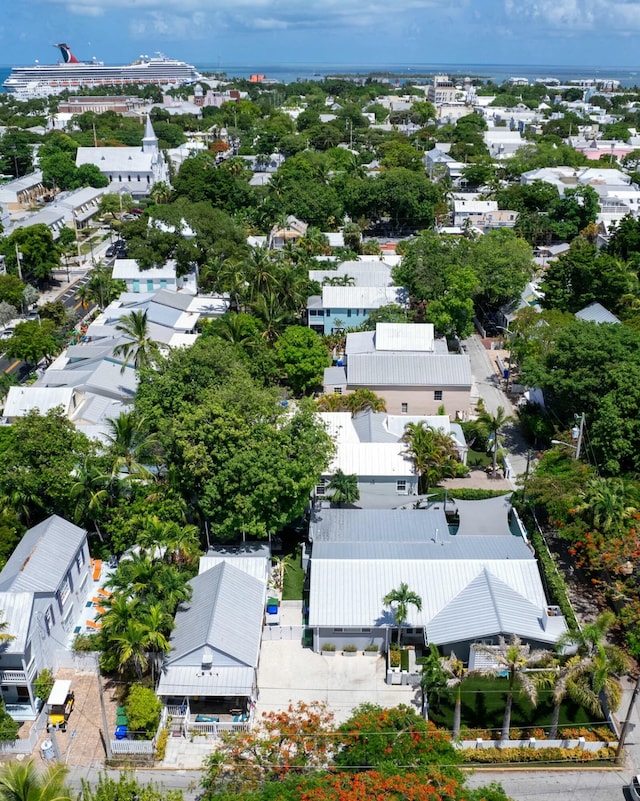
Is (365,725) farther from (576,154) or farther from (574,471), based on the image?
(576,154)

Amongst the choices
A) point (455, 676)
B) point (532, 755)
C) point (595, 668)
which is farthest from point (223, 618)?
point (595, 668)

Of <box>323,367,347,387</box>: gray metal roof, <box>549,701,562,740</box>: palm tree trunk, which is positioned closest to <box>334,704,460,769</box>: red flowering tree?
<box>549,701,562,740</box>: palm tree trunk

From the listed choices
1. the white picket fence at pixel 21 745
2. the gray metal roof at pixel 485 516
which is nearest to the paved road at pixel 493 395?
the gray metal roof at pixel 485 516

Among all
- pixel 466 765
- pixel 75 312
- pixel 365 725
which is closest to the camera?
pixel 365 725

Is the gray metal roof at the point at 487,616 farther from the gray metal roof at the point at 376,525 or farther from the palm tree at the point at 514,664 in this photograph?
the gray metal roof at the point at 376,525

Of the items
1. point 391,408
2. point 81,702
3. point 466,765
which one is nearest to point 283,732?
point 466,765

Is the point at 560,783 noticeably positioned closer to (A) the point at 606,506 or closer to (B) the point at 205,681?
(A) the point at 606,506

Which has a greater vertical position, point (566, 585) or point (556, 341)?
point (556, 341)
